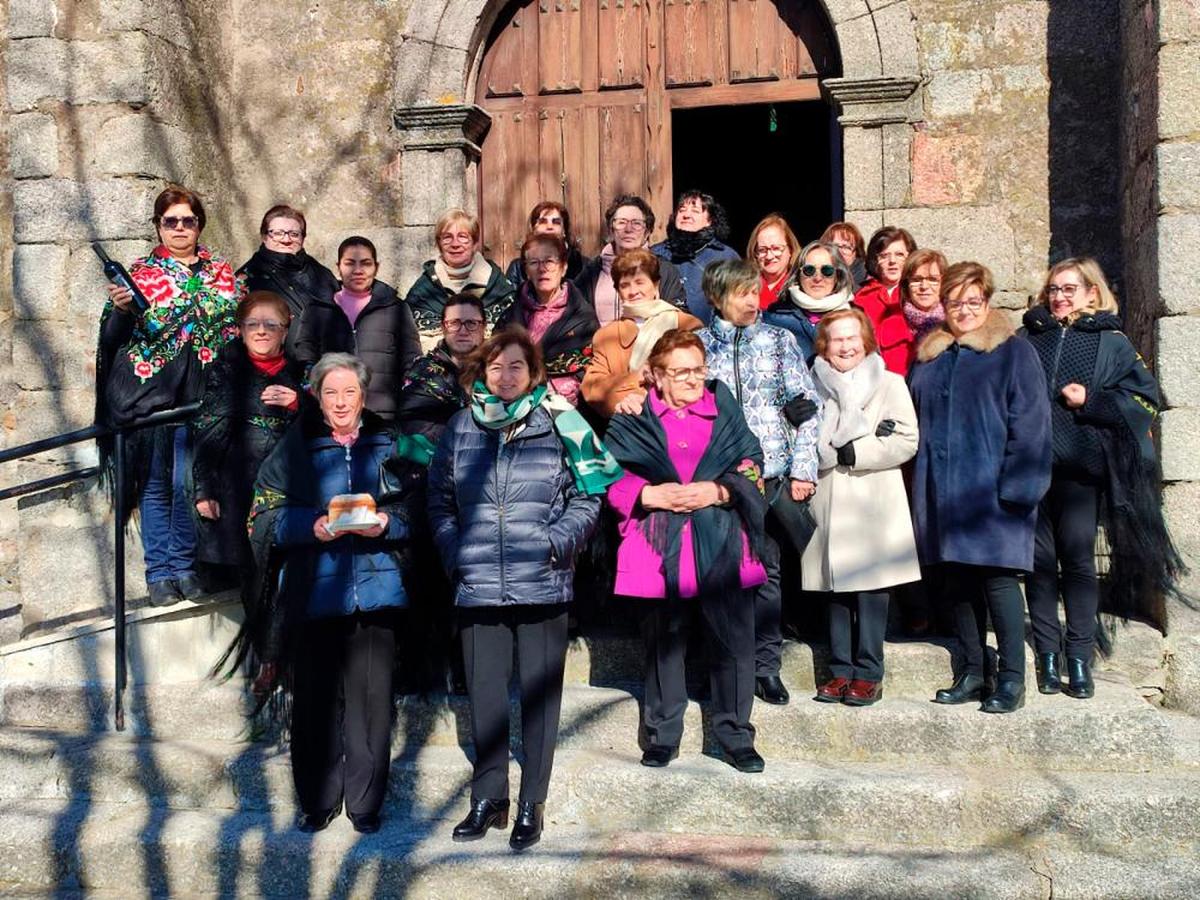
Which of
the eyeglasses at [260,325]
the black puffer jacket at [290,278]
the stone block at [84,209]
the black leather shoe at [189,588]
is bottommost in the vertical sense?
the black leather shoe at [189,588]

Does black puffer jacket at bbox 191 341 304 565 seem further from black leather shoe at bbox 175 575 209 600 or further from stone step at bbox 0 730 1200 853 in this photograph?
stone step at bbox 0 730 1200 853

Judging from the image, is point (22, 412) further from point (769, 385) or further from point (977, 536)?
point (977, 536)

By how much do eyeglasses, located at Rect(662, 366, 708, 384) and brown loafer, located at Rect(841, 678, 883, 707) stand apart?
4.18ft

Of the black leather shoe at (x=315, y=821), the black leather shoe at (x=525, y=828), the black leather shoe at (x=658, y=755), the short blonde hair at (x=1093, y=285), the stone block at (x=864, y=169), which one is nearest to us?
the black leather shoe at (x=525, y=828)

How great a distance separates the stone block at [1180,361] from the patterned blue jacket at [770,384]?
1.54m

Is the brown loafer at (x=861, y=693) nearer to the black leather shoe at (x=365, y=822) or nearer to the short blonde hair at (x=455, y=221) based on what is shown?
the black leather shoe at (x=365, y=822)

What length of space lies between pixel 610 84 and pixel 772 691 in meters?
3.83

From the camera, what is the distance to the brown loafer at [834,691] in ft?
15.3

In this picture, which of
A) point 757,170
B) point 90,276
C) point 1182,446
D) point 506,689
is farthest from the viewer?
point 757,170

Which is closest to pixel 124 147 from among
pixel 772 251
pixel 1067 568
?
pixel 772 251

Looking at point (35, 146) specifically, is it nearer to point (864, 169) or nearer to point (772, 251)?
point (772, 251)

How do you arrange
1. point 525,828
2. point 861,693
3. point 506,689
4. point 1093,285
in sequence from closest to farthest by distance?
1. point 525,828
2. point 506,689
3. point 861,693
4. point 1093,285

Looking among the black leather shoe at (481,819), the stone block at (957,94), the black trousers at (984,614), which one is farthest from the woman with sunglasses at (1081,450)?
the black leather shoe at (481,819)

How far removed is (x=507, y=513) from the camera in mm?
4145
